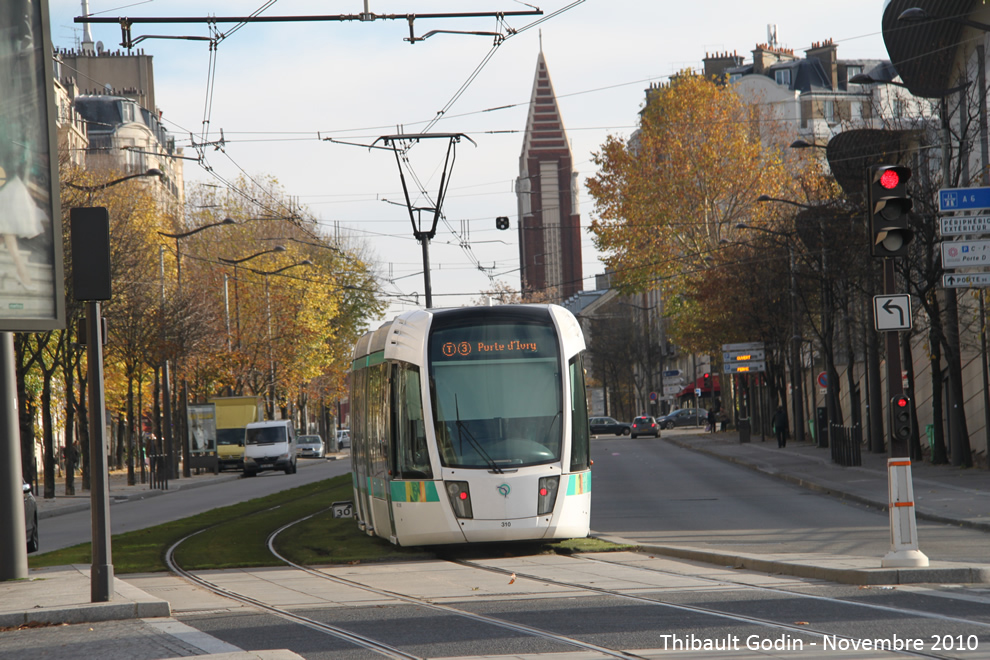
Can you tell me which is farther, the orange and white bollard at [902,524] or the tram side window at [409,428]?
the tram side window at [409,428]

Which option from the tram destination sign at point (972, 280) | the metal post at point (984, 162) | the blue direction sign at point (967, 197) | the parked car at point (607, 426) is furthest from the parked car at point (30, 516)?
the parked car at point (607, 426)

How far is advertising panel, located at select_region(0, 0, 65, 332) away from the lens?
11492 mm

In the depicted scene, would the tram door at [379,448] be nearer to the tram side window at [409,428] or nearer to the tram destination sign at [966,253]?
the tram side window at [409,428]

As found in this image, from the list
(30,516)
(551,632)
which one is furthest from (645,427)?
(551,632)

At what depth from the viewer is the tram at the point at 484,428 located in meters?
14.8

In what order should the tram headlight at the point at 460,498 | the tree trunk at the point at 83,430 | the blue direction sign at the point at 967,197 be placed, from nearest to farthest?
the tram headlight at the point at 460,498, the blue direction sign at the point at 967,197, the tree trunk at the point at 83,430

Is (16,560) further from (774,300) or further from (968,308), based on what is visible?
(774,300)

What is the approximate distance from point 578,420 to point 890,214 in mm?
4908

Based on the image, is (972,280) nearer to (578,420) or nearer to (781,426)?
(578,420)

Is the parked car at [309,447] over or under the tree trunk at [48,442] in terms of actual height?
under

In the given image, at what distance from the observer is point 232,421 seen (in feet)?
176

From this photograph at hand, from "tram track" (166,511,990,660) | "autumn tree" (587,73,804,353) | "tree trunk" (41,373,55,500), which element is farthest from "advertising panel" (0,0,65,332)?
"autumn tree" (587,73,804,353)

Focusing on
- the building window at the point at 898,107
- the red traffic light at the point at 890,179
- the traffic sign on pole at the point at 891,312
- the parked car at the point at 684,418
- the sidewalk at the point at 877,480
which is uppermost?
the building window at the point at 898,107

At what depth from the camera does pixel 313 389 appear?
72250mm
